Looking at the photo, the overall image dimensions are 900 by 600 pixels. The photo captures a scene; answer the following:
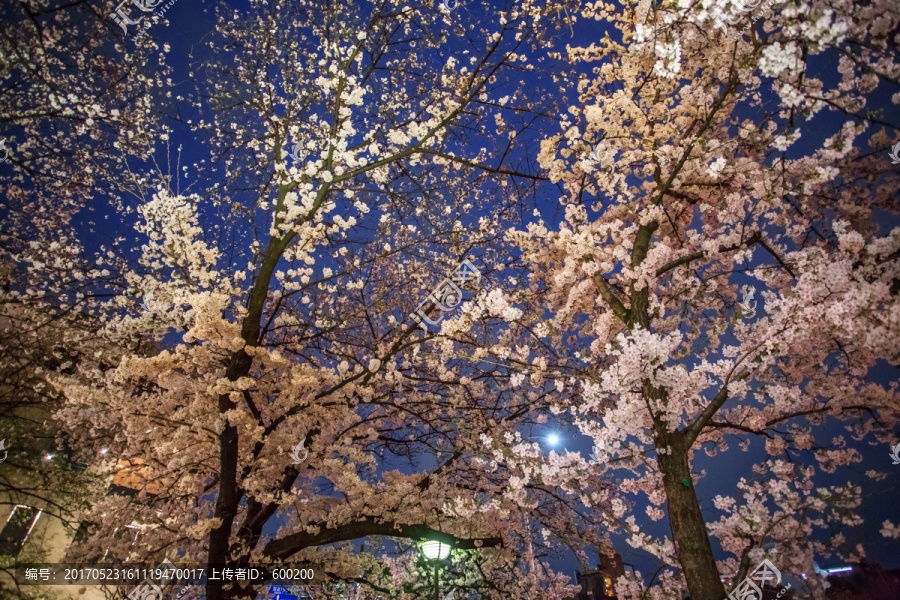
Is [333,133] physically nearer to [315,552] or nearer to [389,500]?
[389,500]

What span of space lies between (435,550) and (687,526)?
172 inches

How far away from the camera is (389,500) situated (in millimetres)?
6883

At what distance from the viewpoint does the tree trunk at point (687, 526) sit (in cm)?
404

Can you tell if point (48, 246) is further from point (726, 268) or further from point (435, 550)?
point (726, 268)

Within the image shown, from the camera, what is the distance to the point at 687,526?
14.1ft

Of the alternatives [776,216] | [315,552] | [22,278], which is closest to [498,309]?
[776,216]

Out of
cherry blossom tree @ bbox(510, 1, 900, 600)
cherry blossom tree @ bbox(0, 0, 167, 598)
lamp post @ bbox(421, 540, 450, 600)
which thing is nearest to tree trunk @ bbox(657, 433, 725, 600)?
cherry blossom tree @ bbox(510, 1, 900, 600)

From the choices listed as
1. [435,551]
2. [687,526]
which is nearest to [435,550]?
[435,551]

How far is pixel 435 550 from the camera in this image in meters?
7.01

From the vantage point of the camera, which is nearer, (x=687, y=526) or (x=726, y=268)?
(x=687, y=526)

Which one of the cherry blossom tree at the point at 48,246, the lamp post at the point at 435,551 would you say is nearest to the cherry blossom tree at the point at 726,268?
the lamp post at the point at 435,551

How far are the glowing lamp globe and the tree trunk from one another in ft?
13.4

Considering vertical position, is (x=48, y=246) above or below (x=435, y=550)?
above

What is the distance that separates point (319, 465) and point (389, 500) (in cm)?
141
